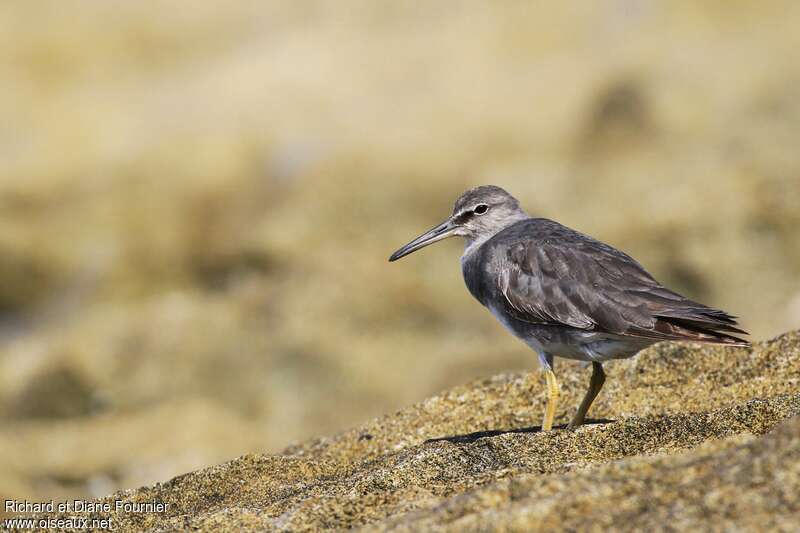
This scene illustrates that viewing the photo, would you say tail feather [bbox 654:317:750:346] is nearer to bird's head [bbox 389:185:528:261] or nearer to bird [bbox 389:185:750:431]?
bird [bbox 389:185:750:431]

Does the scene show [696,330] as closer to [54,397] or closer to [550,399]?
[550,399]

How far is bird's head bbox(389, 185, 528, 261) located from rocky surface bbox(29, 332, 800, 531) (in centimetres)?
108

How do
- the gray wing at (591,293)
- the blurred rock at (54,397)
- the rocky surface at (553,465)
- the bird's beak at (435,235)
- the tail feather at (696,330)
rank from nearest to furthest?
1. the rocky surface at (553,465)
2. the tail feather at (696,330)
3. the gray wing at (591,293)
4. the bird's beak at (435,235)
5. the blurred rock at (54,397)

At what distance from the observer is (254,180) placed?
13.9 m

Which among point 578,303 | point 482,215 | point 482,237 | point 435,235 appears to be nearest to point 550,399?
point 578,303

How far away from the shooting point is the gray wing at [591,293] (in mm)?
5793

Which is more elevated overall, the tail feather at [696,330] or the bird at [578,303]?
the bird at [578,303]

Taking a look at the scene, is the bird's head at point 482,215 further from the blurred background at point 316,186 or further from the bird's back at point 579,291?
the blurred background at point 316,186

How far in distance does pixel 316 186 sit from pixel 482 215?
6.07 m

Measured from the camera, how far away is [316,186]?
1349 cm

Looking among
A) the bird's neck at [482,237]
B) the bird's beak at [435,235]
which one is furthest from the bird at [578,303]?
the bird's beak at [435,235]

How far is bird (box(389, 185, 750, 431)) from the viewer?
19.1 ft

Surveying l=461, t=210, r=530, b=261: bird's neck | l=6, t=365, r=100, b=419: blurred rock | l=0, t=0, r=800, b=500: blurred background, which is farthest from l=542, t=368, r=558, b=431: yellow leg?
l=6, t=365, r=100, b=419: blurred rock

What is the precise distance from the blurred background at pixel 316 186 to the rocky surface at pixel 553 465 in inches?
164
